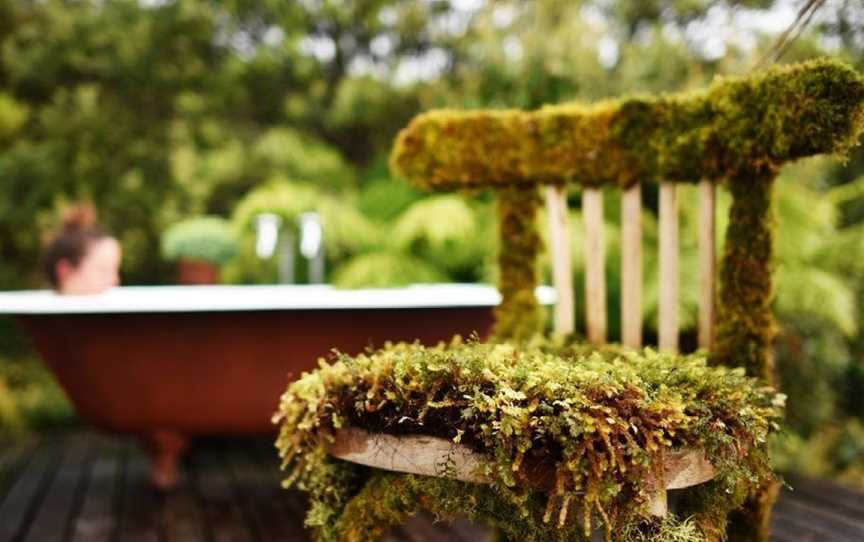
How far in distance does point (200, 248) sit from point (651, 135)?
9.15 ft

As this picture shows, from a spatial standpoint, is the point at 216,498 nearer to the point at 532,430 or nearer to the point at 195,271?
the point at 195,271

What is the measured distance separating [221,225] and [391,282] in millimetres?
911

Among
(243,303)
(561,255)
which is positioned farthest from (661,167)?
(243,303)

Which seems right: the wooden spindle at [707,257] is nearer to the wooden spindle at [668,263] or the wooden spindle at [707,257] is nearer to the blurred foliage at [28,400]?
the wooden spindle at [668,263]

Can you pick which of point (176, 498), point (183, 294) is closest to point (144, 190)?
point (183, 294)

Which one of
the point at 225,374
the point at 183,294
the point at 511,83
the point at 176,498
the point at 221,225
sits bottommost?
the point at 176,498

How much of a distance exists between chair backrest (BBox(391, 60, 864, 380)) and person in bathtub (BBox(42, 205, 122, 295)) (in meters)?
1.42

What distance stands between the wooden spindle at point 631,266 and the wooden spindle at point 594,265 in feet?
0.20

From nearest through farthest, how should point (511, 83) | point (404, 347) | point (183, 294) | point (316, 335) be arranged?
point (404, 347)
point (316, 335)
point (183, 294)
point (511, 83)

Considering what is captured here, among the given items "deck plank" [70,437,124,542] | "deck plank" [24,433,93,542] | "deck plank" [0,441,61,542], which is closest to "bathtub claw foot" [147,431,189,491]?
"deck plank" [70,437,124,542]

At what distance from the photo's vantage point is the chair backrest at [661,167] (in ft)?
5.17

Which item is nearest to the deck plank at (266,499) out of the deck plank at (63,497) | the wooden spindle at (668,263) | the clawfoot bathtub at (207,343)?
the clawfoot bathtub at (207,343)

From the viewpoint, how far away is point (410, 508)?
4.53ft

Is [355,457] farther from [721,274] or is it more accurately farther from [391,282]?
[391,282]
